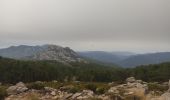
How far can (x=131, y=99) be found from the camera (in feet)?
104

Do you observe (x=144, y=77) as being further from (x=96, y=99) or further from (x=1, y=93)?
(x=96, y=99)

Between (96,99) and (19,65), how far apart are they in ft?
447

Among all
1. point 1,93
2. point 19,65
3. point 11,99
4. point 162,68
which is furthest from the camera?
point 162,68

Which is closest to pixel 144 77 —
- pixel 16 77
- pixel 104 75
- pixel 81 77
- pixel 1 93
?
pixel 104 75

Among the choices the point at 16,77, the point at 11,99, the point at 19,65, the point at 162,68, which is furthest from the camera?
the point at 162,68

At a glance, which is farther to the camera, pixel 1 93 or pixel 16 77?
pixel 16 77

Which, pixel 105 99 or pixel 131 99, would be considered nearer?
pixel 131 99

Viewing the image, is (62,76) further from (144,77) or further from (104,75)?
(144,77)

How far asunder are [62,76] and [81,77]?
1064 centimetres

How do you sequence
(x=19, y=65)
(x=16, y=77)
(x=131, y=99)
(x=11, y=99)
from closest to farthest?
(x=131, y=99) → (x=11, y=99) → (x=16, y=77) → (x=19, y=65)

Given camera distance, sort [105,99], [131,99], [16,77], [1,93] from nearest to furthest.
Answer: [131,99], [105,99], [1,93], [16,77]

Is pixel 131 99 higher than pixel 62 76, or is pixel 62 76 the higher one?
pixel 131 99

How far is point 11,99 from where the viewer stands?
45.2 m

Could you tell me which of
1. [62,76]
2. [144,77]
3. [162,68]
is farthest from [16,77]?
[162,68]
